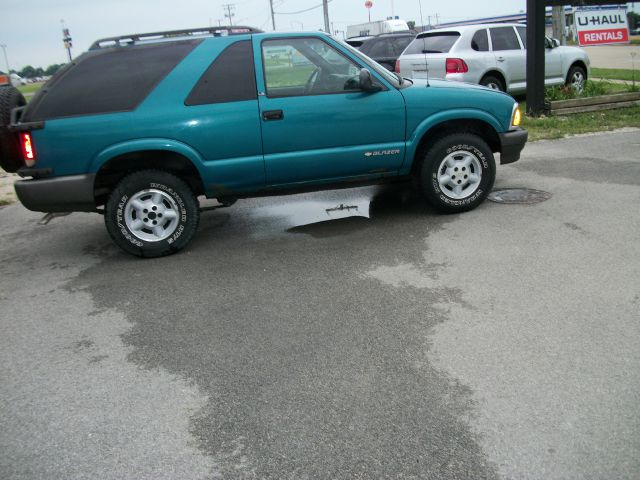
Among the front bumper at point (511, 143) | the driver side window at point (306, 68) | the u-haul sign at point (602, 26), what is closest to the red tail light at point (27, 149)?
the driver side window at point (306, 68)

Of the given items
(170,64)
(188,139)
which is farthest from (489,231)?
(170,64)

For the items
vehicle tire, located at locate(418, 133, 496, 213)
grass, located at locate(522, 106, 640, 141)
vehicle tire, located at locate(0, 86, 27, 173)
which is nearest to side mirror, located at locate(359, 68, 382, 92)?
vehicle tire, located at locate(418, 133, 496, 213)

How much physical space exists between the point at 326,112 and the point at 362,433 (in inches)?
137

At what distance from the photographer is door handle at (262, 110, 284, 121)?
18.4 feet

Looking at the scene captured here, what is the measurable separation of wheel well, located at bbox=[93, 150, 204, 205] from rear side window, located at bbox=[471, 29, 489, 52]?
9232mm

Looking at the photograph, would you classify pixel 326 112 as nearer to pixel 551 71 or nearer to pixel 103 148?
pixel 103 148

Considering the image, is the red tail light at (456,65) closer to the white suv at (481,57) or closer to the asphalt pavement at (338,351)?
the white suv at (481,57)

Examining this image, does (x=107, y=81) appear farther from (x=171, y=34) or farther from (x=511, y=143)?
(x=511, y=143)

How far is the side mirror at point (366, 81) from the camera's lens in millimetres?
5676

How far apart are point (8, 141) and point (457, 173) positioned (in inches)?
168

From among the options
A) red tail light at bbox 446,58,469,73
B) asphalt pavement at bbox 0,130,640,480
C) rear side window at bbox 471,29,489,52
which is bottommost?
asphalt pavement at bbox 0,130,640,480

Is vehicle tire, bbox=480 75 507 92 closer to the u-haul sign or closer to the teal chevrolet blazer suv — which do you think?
the u-haul sign

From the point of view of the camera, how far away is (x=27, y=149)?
533 centimetres

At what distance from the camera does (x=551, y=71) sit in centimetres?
1412
